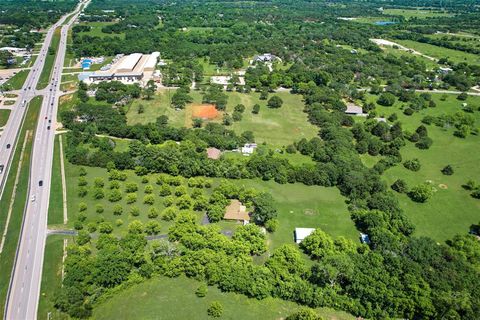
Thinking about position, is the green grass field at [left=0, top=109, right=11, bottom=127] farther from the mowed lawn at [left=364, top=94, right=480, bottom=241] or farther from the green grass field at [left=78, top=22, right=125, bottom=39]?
the mowed lawn at [left=364, top=94, right=480, bottom=241]

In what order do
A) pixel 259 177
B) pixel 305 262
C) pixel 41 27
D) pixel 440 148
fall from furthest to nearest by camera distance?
1. pixel 41 27
2. pixel 440 148
3. pixel 259 177
4. pixel 305 262

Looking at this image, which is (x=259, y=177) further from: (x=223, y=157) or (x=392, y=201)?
(x=392, y=201)

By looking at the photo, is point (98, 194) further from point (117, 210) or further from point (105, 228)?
point (105, 228)

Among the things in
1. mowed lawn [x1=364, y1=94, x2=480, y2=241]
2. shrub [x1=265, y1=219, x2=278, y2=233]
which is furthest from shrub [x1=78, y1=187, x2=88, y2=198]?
mowed lawn [x1=364, y1=94, x2=480, y2=241]

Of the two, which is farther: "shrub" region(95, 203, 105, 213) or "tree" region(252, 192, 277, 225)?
"shrub" region(95, 203, 105, 213)

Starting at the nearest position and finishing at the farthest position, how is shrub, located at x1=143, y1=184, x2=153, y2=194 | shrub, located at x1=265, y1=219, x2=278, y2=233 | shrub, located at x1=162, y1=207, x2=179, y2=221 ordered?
shrub, located at x1=265, y1=219, x2=278, y2=233 < shrub, located at x1=162, y1=207, x2=179, y2=221 < shrub, located at x1=143, y1=184, x2=153, y2=194

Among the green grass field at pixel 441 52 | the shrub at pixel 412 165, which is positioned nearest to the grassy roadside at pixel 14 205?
the shrub at pixel 412 165

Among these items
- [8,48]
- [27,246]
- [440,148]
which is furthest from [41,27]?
[440,148]
